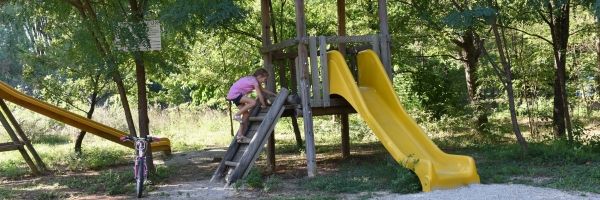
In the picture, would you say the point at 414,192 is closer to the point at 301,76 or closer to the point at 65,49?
the point at 301,76

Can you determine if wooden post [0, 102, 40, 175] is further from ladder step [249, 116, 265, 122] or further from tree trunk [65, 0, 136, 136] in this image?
ladder step [249, 116, 265, 122]

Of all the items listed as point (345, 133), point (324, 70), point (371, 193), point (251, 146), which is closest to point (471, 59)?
point (345, 133)

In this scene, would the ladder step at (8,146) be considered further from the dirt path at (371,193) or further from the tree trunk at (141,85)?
the dirt path at (371,193)

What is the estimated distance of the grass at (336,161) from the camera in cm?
738

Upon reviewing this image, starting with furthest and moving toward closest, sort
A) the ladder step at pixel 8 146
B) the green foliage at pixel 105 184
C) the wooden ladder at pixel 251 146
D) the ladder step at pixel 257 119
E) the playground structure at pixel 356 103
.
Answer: the ladder step at pixel 8 146 → the ladder step at pixel 257 119 → the wooden ladder at pixel 251 146 → the green foliage at pixel 105 184 → the playground structure at pixel 356 103

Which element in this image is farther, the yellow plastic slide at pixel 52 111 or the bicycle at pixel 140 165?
the yellow plastic slide at pixel 52 111

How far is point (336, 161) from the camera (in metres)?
11.2

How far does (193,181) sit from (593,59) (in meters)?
12.1

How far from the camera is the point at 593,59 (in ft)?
53.9

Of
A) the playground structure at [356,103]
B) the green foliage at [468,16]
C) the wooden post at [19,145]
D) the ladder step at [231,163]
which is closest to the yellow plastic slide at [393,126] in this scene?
the playground structure at [356,103]

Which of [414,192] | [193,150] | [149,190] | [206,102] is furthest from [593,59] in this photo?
[206,102]

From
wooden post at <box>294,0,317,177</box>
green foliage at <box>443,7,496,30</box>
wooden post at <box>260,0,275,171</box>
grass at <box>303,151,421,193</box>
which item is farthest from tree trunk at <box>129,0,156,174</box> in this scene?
green foliage at <box>443,7,496,30</box>

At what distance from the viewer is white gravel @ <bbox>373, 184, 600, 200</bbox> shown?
6051 millimetres

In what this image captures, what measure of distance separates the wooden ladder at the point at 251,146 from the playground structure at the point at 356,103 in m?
0.01
